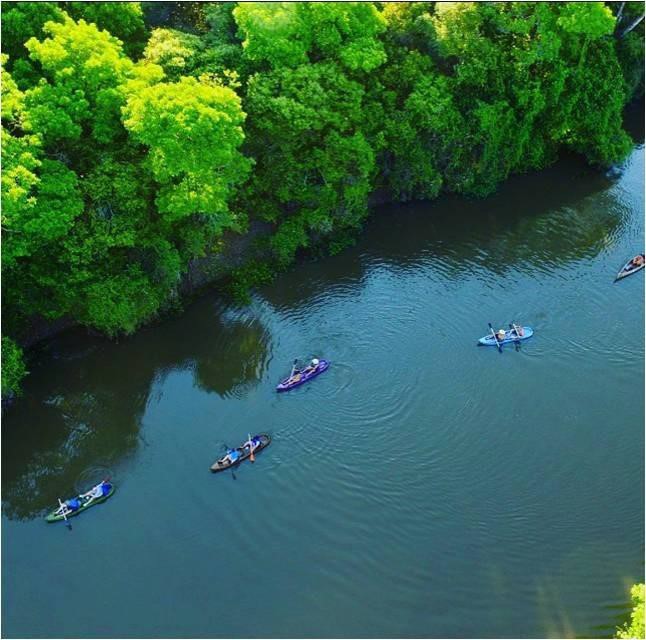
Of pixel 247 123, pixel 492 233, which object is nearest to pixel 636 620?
pixel 492 233

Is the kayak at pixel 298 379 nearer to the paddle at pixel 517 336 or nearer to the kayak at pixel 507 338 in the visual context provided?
the kayak at pixel 507 338

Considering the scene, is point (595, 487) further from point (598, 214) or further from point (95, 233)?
point (95, 233)

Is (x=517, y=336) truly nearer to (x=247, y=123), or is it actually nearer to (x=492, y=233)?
(x=492, y=233)

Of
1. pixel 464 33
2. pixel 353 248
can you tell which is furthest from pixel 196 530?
pixel 464 33

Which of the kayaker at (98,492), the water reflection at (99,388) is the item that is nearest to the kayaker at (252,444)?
the water reflection at (99,388)

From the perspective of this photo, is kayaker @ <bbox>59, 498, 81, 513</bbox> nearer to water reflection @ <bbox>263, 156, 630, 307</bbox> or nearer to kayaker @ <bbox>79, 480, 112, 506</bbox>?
kayaker @ <bbox>79, 480, 112, 506</bbox>
